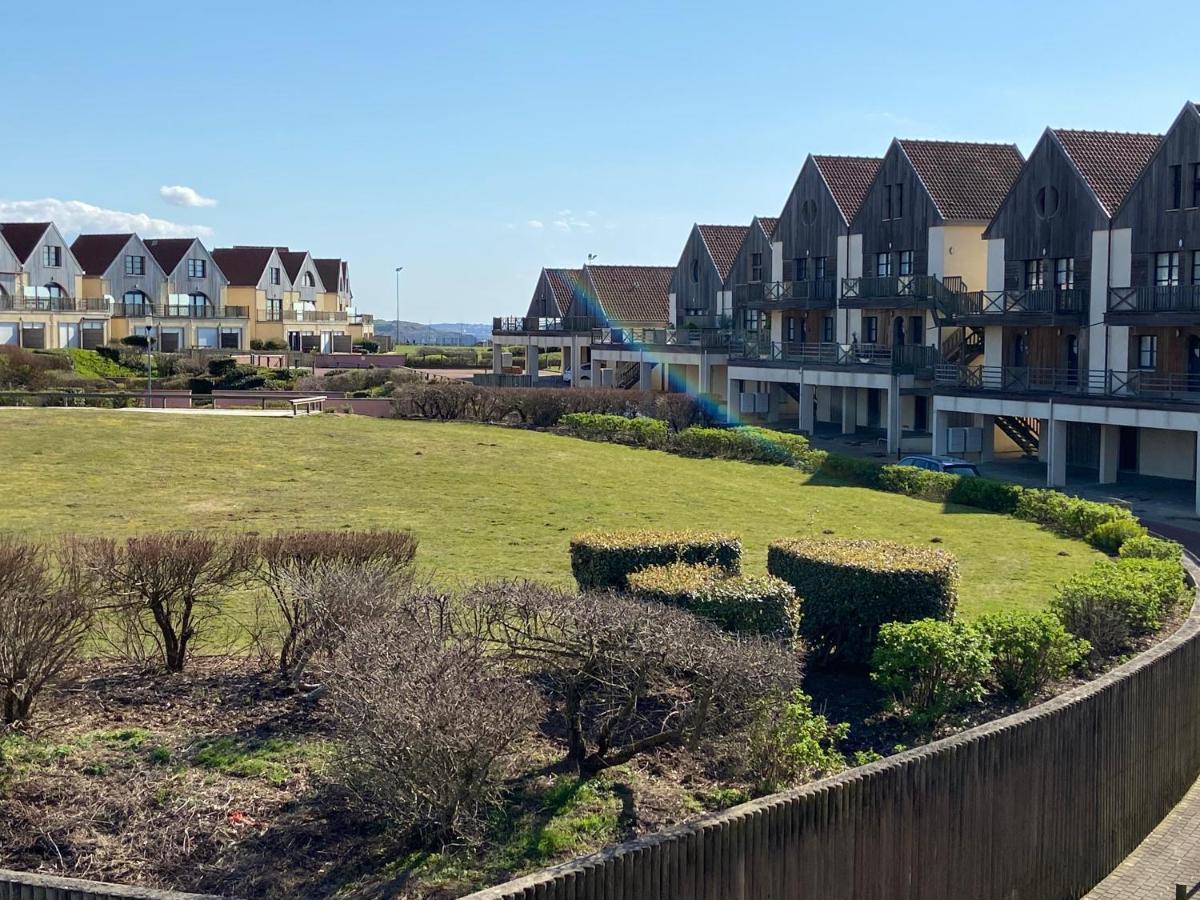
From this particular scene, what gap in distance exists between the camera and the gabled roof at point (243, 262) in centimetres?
9844

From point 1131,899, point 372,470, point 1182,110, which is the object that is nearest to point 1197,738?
point 1131,899

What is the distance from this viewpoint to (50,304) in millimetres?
84250

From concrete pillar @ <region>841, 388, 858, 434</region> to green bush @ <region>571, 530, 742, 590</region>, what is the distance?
114ft

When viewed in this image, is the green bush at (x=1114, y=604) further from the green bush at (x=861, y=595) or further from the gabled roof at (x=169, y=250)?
the gabled roof at (x=169, y=250)

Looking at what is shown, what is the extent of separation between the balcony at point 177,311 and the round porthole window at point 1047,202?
63.1m

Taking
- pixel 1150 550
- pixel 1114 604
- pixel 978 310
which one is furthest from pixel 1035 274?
pixel 1114 604

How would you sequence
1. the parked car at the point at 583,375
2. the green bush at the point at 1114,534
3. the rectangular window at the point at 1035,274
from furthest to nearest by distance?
the parked car at the point at 583,375 < the rectangular window at the point at 1035,274 < the green bush at the point at 1114,534

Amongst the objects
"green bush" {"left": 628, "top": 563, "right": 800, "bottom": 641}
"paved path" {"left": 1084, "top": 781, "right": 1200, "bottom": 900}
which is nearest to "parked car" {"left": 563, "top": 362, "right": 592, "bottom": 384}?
"green bush" {"left": 628, "top": 563, "right": 800, "bottom": 641}

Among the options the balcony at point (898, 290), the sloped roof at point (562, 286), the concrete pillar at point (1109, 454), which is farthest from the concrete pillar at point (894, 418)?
the sloped roof at point (562, 286)

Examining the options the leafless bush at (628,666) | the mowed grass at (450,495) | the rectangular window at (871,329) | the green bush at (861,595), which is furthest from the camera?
the rectangular window at (871,329)

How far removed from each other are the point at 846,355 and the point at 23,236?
58.6 metres

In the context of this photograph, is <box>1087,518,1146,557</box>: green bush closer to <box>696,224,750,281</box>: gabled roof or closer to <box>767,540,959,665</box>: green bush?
<box>767,540,959,665</box>: green bush

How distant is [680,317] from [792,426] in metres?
17.3

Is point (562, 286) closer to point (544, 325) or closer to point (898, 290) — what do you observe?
point (544, 325)
